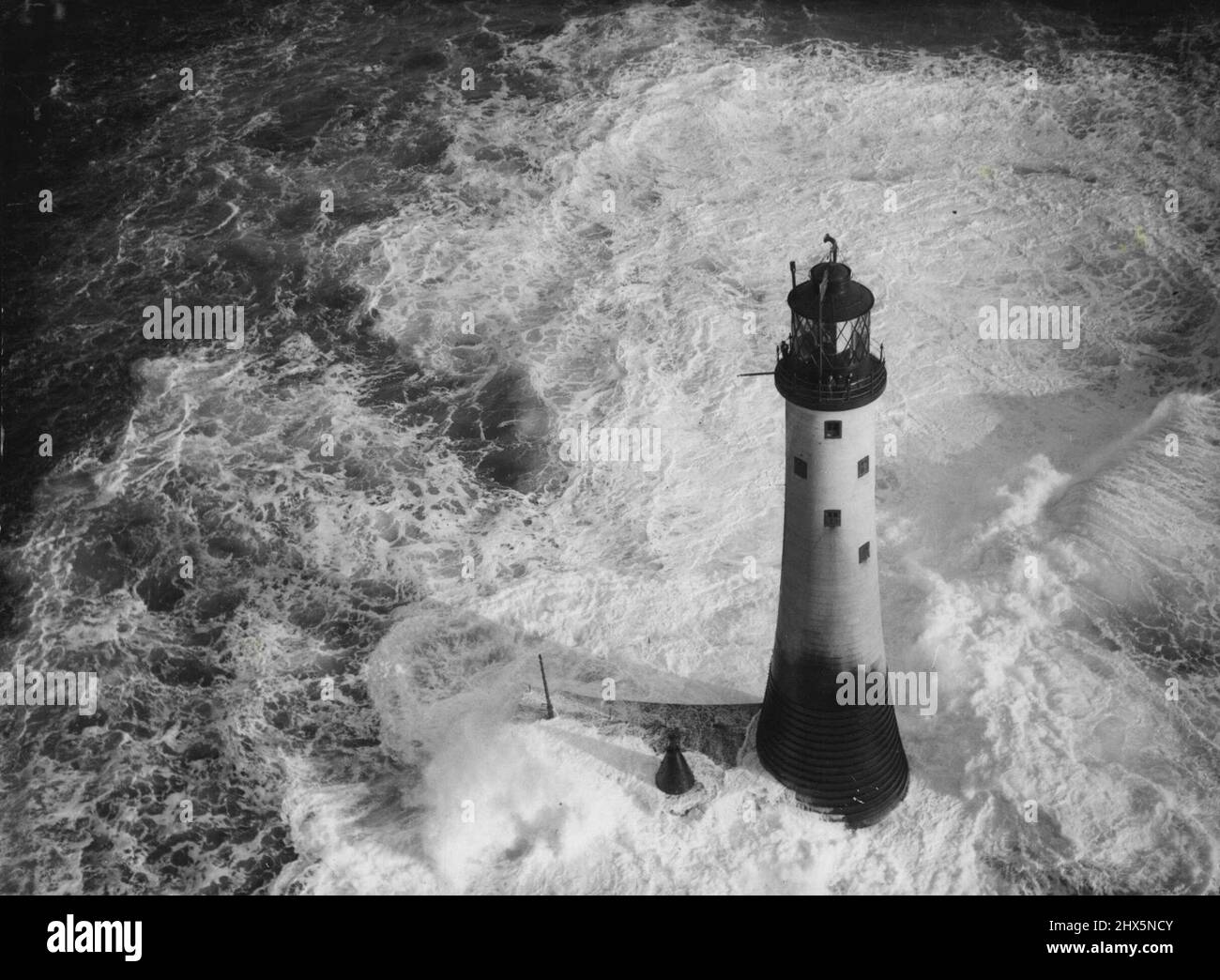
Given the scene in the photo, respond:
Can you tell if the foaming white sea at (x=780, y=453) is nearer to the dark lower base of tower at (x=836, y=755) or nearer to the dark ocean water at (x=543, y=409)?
the dark ocean water at (x=543, y=409)

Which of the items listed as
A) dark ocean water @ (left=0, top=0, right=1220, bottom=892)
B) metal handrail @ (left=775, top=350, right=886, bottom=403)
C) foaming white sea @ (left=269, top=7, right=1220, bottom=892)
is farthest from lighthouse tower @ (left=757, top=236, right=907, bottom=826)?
dark ocean water @ (left=0, top=0, right=1220, bottom=892)

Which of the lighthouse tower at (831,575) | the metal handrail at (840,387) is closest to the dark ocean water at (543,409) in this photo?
the lighthouse tower at (831,575)

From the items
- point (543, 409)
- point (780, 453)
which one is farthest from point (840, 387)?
point (543, 409)

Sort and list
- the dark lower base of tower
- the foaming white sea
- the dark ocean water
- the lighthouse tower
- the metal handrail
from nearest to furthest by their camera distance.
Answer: the metal handrail → the lighthouse tower → the dark lower base of tower → the foaming white sea → the dark ocean water

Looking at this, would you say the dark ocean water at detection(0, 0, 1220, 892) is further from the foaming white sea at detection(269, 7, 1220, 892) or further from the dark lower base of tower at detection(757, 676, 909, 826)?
the dark lower base of tower at detection(757, 676, 909, 826)

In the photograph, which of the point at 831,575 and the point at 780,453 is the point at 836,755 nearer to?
the point at 831,575

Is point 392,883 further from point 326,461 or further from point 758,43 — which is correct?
point 758,43

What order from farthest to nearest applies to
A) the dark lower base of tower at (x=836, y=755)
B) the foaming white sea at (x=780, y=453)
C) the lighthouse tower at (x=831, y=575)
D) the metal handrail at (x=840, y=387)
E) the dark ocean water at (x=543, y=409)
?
the dark ocean water at (x=543, y=409), the foaming white sea at (x=780, y=453), the dark lower base of tower at (x=836, y=755), the lighthouse tower at (x=831, y=575), the metal handrail at (x=840, y=387)
